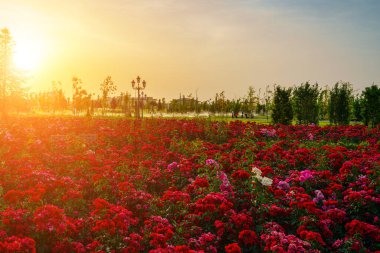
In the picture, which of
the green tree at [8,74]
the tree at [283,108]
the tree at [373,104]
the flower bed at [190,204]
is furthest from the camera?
the green tree at [8,74]

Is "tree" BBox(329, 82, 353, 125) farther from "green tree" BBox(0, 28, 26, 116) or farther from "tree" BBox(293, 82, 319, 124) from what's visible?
"green tree" BBox(0, 28, 26, 116)

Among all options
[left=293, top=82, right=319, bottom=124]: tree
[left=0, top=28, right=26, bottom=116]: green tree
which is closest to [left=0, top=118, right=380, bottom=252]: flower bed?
[left=293, top=82, right=319, bottom=124]: tree

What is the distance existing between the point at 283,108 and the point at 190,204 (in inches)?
1075

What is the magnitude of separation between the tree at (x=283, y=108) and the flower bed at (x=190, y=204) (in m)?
21.3

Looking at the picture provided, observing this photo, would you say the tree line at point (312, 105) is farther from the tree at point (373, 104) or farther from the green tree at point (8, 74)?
the green tree at point (8, 74)

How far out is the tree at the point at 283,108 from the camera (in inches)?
1310

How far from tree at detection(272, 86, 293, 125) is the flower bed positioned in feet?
70.0

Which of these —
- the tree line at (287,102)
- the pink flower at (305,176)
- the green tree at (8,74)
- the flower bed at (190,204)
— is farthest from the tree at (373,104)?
the green tree at (8,74)

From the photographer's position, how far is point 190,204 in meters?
7.36

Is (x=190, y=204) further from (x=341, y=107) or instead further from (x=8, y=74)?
(x=8, y=74)

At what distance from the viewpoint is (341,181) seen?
9328 millimetres

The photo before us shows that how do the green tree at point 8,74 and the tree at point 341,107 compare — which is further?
the green tree at point 8,74

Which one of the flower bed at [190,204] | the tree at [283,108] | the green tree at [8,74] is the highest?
the green tree at [8,74]

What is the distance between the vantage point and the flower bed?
5.88 metres
